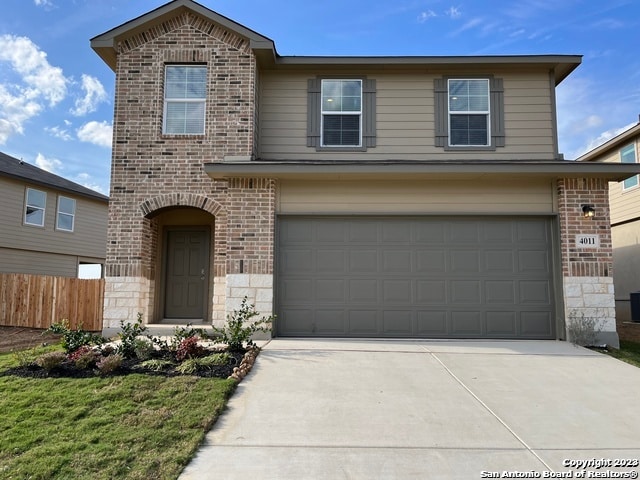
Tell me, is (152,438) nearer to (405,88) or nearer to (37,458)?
(37,458)

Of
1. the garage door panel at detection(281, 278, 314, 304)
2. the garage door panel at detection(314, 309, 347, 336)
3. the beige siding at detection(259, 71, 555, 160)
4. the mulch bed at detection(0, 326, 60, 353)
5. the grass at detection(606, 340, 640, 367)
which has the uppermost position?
the beige siding at detection(259, 71, 555, 160)

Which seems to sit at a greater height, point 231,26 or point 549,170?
point 231,26

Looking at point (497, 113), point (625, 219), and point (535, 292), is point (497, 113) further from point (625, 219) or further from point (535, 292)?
point (625, 219)

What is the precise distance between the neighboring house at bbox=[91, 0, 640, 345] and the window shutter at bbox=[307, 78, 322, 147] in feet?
0.11

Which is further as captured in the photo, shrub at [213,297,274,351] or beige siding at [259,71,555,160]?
beige siding at [259,71,555,160]

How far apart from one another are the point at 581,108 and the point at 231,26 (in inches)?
460

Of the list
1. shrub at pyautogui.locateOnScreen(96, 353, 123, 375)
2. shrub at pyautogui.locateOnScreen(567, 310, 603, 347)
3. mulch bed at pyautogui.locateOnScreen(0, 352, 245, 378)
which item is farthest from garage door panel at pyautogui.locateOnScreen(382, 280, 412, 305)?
shrub at pyautogui.locateOnScreen(96, 353, 123, 375)

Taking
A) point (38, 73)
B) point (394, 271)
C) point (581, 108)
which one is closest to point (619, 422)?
point (394, 271)

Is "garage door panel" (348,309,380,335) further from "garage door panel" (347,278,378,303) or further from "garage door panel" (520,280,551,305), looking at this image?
"garage door panel" (520,280,551,305)

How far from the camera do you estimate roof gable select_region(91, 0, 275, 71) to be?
360 inches

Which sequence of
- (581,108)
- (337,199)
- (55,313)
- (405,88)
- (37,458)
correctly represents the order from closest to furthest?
(37,458), (337,199), (405,88), (55,313), (581,108)

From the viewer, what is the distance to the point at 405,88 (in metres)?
9.73

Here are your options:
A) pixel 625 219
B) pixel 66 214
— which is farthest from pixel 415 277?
pixel 66 214

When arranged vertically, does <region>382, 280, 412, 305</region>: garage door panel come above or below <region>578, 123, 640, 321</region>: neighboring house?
below
